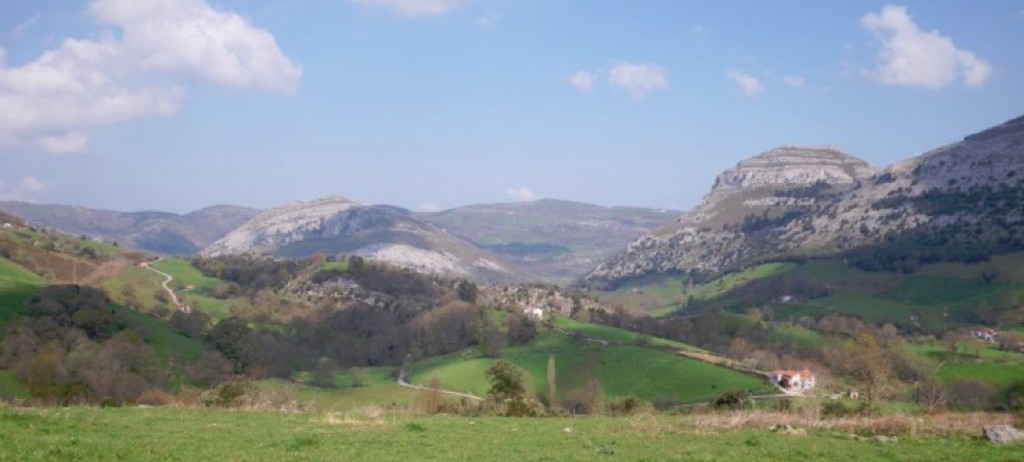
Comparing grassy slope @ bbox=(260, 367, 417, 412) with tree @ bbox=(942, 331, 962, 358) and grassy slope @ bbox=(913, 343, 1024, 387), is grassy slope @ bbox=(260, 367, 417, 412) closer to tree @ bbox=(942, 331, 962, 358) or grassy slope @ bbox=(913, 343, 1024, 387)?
grassy slope @ bbox=(913, 343, 1024, 387)

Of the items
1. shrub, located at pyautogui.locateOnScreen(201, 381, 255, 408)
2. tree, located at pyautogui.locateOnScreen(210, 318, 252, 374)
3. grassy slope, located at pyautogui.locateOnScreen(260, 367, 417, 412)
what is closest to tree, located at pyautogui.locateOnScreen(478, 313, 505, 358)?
grassy slope, located at pyautogui.locateOnScreen(260, 367, 417, 412)

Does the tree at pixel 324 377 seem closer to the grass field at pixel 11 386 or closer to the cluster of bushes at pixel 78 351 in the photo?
the cluster of bushes at pixel 78 351

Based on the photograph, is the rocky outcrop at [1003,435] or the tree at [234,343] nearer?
the rocky outcrop at [1003,435]

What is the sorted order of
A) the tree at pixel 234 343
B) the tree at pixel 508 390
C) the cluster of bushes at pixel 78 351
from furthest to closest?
the tree at pixel 234 343 → the cluster of bushes at pixel 78 351 → the tree at pixel 508 390

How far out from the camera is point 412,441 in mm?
26594

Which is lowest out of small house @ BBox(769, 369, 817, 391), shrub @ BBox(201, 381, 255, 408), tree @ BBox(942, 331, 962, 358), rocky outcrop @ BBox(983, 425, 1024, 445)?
small house @ BBox(769, 369, 817, 391)

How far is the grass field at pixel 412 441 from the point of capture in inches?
887

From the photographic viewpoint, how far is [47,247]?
19888 centimetres

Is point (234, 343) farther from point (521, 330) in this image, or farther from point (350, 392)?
point (521, 330)

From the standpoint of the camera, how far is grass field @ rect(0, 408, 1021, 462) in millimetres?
22531

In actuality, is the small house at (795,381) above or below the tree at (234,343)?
below

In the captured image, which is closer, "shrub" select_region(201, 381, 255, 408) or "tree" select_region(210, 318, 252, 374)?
"shrub" select_region(201, 381, 255, 408)

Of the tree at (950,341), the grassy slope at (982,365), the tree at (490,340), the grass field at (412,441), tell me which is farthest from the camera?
the tree at (490,340)

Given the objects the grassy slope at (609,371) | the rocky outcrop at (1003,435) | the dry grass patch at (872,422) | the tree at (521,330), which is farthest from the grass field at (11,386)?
the tree at (521,330)
